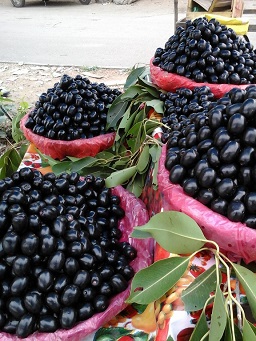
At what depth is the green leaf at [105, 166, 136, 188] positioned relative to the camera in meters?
1.50

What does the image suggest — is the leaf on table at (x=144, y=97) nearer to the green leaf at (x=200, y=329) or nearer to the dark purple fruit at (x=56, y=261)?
the dark purple fruit at (x=56, y=261)

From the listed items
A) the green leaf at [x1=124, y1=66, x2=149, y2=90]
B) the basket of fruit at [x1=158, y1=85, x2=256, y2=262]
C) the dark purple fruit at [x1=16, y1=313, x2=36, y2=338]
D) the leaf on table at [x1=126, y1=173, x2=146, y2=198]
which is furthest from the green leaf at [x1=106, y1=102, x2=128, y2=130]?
the dark purple fruit at [x1=16, y1=313, x2=36, y2=338]

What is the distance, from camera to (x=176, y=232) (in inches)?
34.4

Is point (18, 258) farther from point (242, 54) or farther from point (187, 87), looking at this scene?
point (242, 54)

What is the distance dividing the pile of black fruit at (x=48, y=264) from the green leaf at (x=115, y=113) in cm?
81

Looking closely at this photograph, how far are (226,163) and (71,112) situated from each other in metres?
1.12

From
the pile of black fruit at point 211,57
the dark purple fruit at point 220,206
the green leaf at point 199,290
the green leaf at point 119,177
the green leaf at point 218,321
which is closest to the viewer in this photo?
the green leaf at point 218,321

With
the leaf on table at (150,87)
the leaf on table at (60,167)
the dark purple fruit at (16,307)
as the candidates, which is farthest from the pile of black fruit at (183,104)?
the dark purple fruit at (16,307)

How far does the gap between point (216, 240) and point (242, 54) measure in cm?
125

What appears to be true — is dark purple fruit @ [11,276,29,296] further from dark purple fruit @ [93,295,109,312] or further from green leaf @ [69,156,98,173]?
green leaf @ [69,156,98,173]

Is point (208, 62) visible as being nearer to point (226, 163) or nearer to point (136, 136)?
point (136, 136)

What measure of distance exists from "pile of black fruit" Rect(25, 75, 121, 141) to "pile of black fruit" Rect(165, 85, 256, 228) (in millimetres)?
969

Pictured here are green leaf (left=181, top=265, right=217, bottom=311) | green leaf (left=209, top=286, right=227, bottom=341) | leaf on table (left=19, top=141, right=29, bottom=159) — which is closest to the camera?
green leaf (left=209, top=286, right=227, bottom=341)

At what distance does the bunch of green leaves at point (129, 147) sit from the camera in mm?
1547
